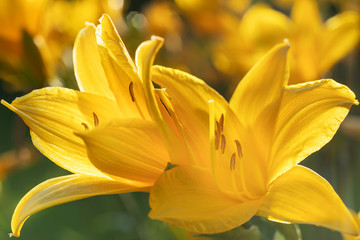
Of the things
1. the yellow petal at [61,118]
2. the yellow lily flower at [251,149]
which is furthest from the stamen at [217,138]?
the yellow petal at [61,118]

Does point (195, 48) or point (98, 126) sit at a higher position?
point (98, 126)

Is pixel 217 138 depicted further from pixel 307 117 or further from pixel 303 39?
pixel 303 39

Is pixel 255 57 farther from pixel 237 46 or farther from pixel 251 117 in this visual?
pixel 251 117

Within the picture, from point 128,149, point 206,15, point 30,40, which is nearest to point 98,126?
point 128,149

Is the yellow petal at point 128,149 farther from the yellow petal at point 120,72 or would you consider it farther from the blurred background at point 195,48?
the blurred background at point 195,48

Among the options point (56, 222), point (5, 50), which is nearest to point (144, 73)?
point (5, 50)

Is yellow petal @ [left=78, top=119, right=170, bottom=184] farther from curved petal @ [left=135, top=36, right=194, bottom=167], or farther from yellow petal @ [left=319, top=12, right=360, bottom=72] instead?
yellow petal @ [left=319, top=12, right=360, bottom=72]
